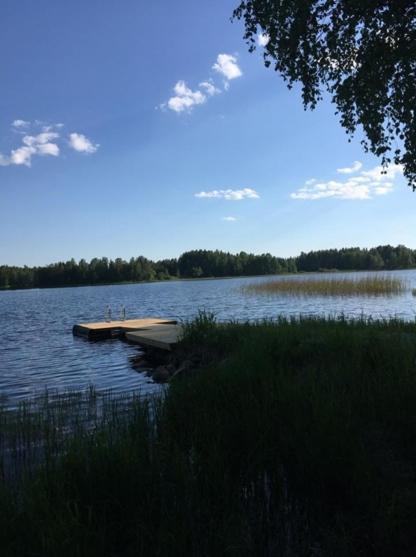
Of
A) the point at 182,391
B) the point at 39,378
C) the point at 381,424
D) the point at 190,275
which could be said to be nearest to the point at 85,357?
the point at 39,378

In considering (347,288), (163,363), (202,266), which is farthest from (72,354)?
(202,266)

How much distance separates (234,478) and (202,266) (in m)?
139

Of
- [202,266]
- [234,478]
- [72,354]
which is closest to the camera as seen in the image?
[234,478]

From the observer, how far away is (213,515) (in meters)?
3.86

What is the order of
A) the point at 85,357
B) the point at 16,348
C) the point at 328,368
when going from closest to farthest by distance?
the point at 328,368 → the point at 85,357 → the point at 16,348

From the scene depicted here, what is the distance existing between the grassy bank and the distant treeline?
123 m

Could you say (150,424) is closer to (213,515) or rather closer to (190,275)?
(213,515)

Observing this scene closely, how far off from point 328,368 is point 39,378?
854 cm

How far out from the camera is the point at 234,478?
448cm

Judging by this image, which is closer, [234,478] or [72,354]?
[234,478]

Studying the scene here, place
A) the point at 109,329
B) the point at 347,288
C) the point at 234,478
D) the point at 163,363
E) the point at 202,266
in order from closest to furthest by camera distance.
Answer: the point at 234,478
the point at 163,363
the point at 109,329
the point at 347,288
the point at 202,266

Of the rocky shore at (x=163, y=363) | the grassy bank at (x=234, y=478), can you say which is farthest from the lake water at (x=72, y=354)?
the grassy bank at (x=234, y=478)

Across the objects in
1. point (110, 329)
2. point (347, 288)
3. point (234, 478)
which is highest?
point (347, 288)

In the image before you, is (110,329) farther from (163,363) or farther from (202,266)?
(202,266)
